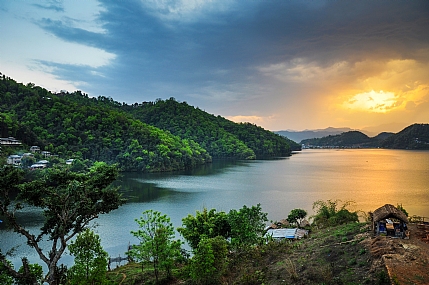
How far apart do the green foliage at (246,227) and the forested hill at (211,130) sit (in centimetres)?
9651

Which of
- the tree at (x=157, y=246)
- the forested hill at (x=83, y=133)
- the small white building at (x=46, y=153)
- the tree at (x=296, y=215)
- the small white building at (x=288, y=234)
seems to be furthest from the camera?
the forested hill at (x=83, y=133)

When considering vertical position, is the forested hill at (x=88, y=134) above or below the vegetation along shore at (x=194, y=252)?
above

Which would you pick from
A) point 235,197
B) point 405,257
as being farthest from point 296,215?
point 235,197

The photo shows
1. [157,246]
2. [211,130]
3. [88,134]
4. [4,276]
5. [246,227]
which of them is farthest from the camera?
[211,130]

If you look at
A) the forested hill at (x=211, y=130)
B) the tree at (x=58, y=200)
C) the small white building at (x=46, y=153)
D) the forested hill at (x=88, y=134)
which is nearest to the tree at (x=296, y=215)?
the tree at (x=58, y=200)

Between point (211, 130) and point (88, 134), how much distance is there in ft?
203

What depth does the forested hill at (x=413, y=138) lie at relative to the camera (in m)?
156

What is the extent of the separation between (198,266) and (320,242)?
621 cm

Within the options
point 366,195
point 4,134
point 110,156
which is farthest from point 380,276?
point 110,156

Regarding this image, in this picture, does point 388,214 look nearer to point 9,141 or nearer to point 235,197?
point 235,197

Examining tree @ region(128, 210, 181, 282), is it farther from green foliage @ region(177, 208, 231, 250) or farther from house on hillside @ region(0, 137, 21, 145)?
house on hillside @ region(0, 137, 21, 145)

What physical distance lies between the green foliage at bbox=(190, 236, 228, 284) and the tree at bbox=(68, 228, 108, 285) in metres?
4.05

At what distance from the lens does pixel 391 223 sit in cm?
1322

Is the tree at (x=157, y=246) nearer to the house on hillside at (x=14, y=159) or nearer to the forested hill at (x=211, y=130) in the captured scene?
the house on hillside at (x=14, y=159)
